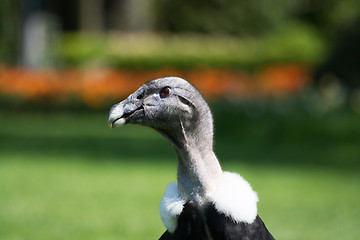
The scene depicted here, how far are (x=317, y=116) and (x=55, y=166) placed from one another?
3.97 meters

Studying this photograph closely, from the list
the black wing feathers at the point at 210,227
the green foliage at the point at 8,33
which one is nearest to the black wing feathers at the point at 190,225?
the black wing feathers at the point at 210,227

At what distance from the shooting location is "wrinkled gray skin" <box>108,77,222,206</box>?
2.79 meters

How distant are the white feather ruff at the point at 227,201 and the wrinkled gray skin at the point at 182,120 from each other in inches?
1.9

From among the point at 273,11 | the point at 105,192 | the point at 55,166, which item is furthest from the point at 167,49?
the point at 105,192

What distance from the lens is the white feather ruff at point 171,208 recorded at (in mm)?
2828

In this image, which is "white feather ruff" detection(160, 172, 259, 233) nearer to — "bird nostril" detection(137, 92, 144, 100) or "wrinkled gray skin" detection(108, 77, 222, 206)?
"wrinkled gray skin" detection(108, 77, 222, 206)

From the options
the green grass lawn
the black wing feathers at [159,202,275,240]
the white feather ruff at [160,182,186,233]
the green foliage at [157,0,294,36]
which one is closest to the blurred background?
the green grass lawn

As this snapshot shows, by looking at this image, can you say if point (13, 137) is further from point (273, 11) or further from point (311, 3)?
point (311, 3)

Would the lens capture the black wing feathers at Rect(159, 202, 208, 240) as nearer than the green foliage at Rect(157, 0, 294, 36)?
Yes

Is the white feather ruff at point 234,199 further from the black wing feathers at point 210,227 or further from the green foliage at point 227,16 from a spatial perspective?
the green foliage at point 227,16

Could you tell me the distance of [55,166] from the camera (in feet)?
28.5

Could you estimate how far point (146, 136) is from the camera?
38.4ft

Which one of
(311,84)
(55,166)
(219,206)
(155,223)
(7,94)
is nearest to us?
(219,206)

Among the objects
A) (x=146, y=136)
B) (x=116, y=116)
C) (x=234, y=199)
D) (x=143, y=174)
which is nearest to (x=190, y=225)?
(x=234, y=199)
